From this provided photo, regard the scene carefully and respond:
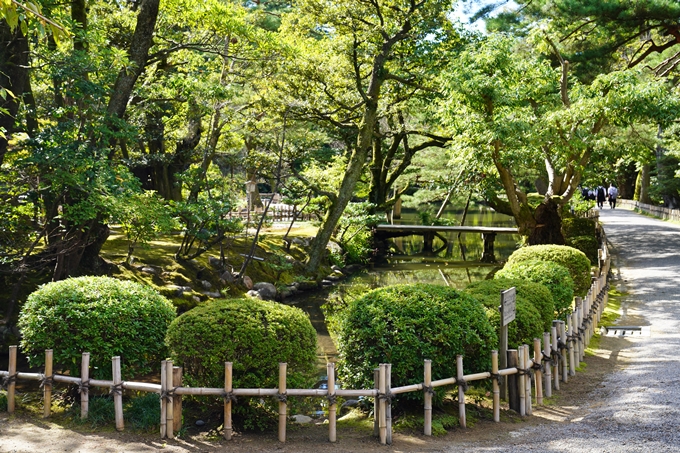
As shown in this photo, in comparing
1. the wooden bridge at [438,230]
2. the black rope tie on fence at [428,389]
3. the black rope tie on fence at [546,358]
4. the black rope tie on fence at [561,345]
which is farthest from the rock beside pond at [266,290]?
the wooden bridge at [438,230]

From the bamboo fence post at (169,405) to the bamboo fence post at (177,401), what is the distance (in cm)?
3

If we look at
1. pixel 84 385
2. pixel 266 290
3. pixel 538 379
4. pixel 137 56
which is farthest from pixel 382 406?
pixel 266 290

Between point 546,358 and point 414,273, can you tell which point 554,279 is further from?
point 414,273

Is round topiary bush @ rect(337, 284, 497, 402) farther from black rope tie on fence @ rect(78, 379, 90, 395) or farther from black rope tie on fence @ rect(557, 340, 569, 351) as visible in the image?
black rope tie on fence @ rect(78, 379, 90, 395)

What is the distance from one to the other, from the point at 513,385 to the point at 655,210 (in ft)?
114

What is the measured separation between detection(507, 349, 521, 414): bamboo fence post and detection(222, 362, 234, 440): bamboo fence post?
319 centimetres

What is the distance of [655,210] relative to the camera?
3797 centimetres

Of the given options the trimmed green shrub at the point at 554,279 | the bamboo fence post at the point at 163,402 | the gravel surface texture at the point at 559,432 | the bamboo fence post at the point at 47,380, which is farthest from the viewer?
the trimmed green shrub at the point at 554,279

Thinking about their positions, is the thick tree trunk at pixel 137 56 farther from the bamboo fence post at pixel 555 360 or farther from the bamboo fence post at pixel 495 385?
the bamboo fence post at pixel 555 360

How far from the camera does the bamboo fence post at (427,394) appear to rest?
256 inches

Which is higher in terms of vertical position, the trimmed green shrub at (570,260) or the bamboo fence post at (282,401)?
the trimmed green shrub at (570,260)

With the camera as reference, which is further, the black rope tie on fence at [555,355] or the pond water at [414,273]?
the pond water at [414,273]

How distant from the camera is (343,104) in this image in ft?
68.5

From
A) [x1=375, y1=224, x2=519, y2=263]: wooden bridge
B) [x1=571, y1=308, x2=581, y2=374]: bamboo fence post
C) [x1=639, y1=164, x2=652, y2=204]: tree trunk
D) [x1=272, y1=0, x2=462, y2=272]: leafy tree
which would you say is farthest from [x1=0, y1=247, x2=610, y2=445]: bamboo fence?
[x1=639, y1=164, x2=652, y2=204]: tree trunk
